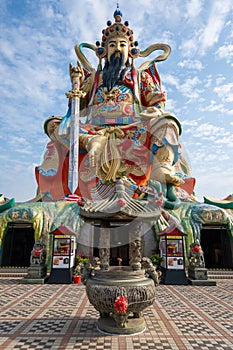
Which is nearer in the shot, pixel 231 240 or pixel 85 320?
pixel 85 320

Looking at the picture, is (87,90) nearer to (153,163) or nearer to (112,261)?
(153,163)

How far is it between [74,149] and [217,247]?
10.3m

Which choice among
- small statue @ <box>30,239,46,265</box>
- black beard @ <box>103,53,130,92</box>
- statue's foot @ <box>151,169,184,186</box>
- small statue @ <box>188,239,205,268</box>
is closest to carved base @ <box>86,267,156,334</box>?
small statue @ <box>188,239,205,268</box>

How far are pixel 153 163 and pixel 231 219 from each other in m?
5.80

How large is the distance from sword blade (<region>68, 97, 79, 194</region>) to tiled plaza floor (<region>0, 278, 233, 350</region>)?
7.20m

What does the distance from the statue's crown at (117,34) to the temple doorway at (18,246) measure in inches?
557

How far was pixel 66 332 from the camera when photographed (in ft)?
16.1

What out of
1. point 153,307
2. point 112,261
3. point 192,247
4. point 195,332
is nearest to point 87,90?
point 112,261

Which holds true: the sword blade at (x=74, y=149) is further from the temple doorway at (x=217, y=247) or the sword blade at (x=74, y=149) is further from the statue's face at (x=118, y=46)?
the temple doorway at (x=217, y=247)

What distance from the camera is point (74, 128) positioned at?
16.5m

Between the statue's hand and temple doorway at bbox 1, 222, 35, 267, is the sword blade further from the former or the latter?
the statue's hand

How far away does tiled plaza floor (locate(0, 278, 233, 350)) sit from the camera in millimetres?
4441

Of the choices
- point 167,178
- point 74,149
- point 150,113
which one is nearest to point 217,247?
point 167,178

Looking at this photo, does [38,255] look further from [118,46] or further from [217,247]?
[118,46]
